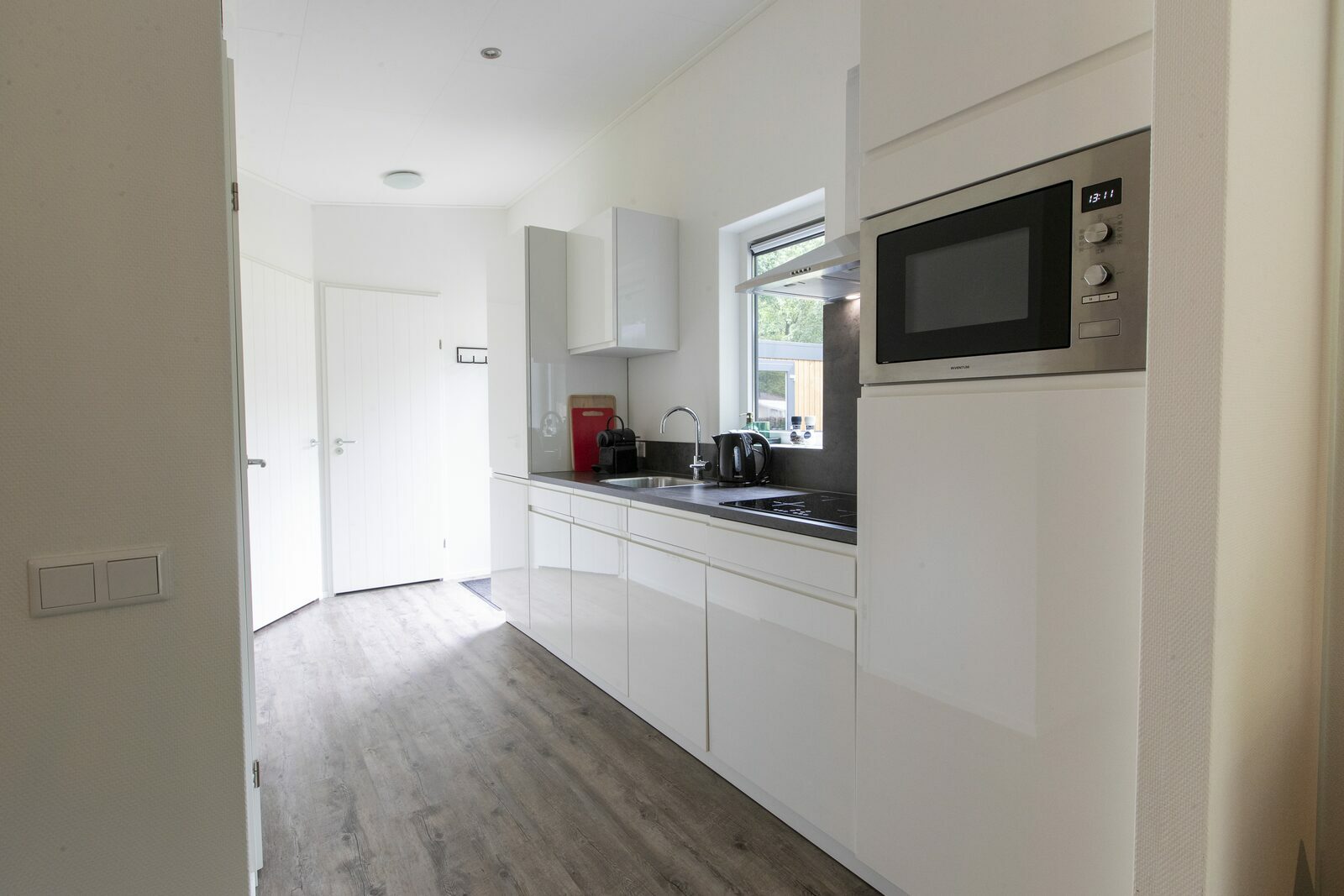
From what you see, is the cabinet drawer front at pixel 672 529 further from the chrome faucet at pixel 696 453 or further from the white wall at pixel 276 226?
the white wall at pixel 276 226

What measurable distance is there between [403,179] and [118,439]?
3983mm

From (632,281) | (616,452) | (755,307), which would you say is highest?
(632,281)

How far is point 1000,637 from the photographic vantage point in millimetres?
1341

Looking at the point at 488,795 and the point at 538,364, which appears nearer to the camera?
the point at 488,795

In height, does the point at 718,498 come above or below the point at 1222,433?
below

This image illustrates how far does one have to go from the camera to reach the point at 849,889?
1.78 metres

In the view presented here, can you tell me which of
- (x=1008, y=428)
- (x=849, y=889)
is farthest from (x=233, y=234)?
(x=849, y=889)

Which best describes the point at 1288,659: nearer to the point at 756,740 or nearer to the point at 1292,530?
the point at 1292,530

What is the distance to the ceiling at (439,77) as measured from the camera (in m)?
2.80

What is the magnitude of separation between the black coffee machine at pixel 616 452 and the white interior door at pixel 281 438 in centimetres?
181

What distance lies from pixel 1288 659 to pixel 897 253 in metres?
1.04

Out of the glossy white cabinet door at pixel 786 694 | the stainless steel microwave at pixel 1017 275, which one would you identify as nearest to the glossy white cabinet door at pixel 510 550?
the glossy white cabinet door at pixel 786 694

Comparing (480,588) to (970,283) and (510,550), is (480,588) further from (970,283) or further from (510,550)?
(970,283)

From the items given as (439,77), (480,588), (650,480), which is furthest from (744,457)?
(480,588)
